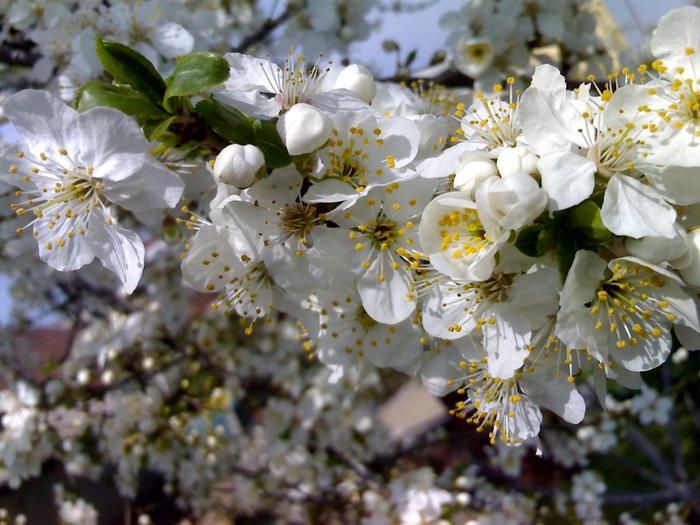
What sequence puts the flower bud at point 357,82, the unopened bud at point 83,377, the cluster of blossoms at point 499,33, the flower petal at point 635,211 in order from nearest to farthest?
the flower petal at point 635,211 → the flower bud at point 357,82 → the cluster of blossoms at point 499,33 → the unopened bud at point 83,377

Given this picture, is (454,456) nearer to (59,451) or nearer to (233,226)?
(59,451)

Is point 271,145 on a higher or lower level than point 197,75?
lower

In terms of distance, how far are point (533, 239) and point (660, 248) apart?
0.58 feet

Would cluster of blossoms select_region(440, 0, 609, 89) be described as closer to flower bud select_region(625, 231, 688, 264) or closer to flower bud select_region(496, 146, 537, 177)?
flower bud select_region(496, 146, 537, 177)

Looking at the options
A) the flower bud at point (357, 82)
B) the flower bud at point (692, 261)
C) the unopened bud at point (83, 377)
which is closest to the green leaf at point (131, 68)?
the flower bud at point (357, 82)

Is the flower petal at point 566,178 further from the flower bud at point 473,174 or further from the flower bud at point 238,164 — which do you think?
the flower bud at point 238,164

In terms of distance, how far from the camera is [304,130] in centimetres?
101

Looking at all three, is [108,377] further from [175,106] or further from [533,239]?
[533,239]

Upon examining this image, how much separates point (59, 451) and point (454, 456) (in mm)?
3476

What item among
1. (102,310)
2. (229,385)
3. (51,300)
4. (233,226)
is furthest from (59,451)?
(233,226)

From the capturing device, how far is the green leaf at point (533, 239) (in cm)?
91

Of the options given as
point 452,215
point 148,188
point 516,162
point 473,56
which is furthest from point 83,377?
point 516,162

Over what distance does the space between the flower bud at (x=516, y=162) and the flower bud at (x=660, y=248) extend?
19cm

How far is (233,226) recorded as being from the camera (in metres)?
1.14
